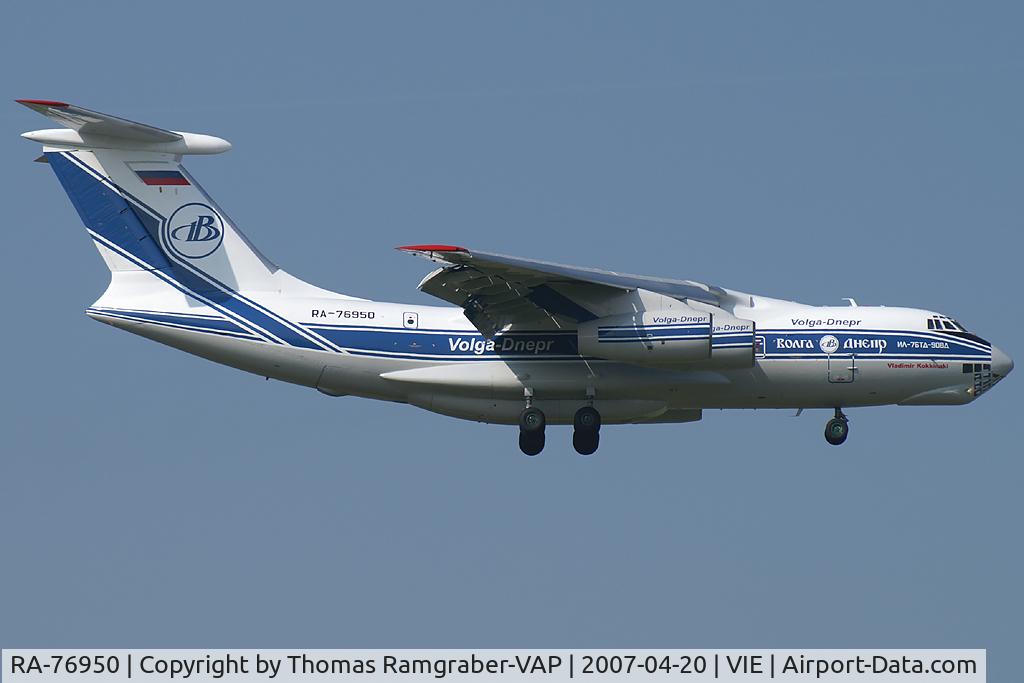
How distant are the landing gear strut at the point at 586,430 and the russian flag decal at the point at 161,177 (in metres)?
5.28

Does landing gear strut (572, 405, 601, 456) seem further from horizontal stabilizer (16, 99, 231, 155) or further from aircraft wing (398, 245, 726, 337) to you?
horizontal stabilizer (16, 99, 231, 155)

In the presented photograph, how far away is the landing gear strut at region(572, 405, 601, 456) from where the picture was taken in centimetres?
2295

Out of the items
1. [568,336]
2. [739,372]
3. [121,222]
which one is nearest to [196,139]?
[121,222]

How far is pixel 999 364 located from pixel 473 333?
231 inches

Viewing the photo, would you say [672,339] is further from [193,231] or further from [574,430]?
[193,231]

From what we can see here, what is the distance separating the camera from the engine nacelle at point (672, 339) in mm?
22016

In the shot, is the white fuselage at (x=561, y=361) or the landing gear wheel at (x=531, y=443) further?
the landing gear wheel at (x=531, y=443)

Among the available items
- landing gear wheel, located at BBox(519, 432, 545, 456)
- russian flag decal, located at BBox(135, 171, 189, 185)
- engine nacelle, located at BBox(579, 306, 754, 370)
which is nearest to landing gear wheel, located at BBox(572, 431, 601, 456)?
landing gear wheel, located at BBox(519, 432, 545, 456)

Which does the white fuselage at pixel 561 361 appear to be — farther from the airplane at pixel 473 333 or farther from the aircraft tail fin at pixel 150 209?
the aircraft tail fin at pixel 150 209

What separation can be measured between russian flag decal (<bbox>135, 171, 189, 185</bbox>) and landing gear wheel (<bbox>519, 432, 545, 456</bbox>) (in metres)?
4.87

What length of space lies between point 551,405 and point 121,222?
5.32 m

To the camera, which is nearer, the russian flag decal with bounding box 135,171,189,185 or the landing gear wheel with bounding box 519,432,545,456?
the landing gear wheel with bounding box 519,432,545,456

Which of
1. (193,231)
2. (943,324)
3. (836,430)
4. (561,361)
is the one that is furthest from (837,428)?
(193,231)

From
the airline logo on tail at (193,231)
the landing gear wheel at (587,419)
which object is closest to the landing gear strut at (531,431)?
the landing gear wheel at (587,419)
